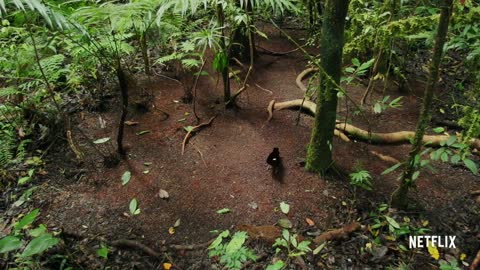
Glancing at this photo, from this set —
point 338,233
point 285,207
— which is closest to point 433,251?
point 338,233

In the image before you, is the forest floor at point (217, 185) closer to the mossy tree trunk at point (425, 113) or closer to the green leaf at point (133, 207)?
the green leaf at point (133, 207)

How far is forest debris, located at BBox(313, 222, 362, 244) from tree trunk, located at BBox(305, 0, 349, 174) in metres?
0.63

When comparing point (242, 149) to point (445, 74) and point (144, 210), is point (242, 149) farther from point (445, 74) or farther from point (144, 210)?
point (445, 74)

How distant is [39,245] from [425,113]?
2904 mm

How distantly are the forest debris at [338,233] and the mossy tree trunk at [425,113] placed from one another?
0.44 meters

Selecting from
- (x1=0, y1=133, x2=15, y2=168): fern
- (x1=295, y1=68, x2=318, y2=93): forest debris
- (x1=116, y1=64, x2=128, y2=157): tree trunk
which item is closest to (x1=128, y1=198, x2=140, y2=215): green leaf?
(x1=116, y1=64, x2=128, y2=157): tree trunk

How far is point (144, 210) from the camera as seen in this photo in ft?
10.6

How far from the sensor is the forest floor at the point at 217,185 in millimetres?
3068

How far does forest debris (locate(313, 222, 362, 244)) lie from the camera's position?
116 inches

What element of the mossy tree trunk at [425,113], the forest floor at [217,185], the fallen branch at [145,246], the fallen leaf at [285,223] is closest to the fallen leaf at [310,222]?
the forest floor at [217,185]

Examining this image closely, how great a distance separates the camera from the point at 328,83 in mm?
3041

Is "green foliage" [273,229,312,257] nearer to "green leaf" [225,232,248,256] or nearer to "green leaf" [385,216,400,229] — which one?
"green leaf" [225,232,248,256]

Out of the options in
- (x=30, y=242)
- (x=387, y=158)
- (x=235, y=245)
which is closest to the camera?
(x=30, y=242)

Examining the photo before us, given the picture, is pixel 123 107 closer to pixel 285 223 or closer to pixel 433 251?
pixel 285 223
